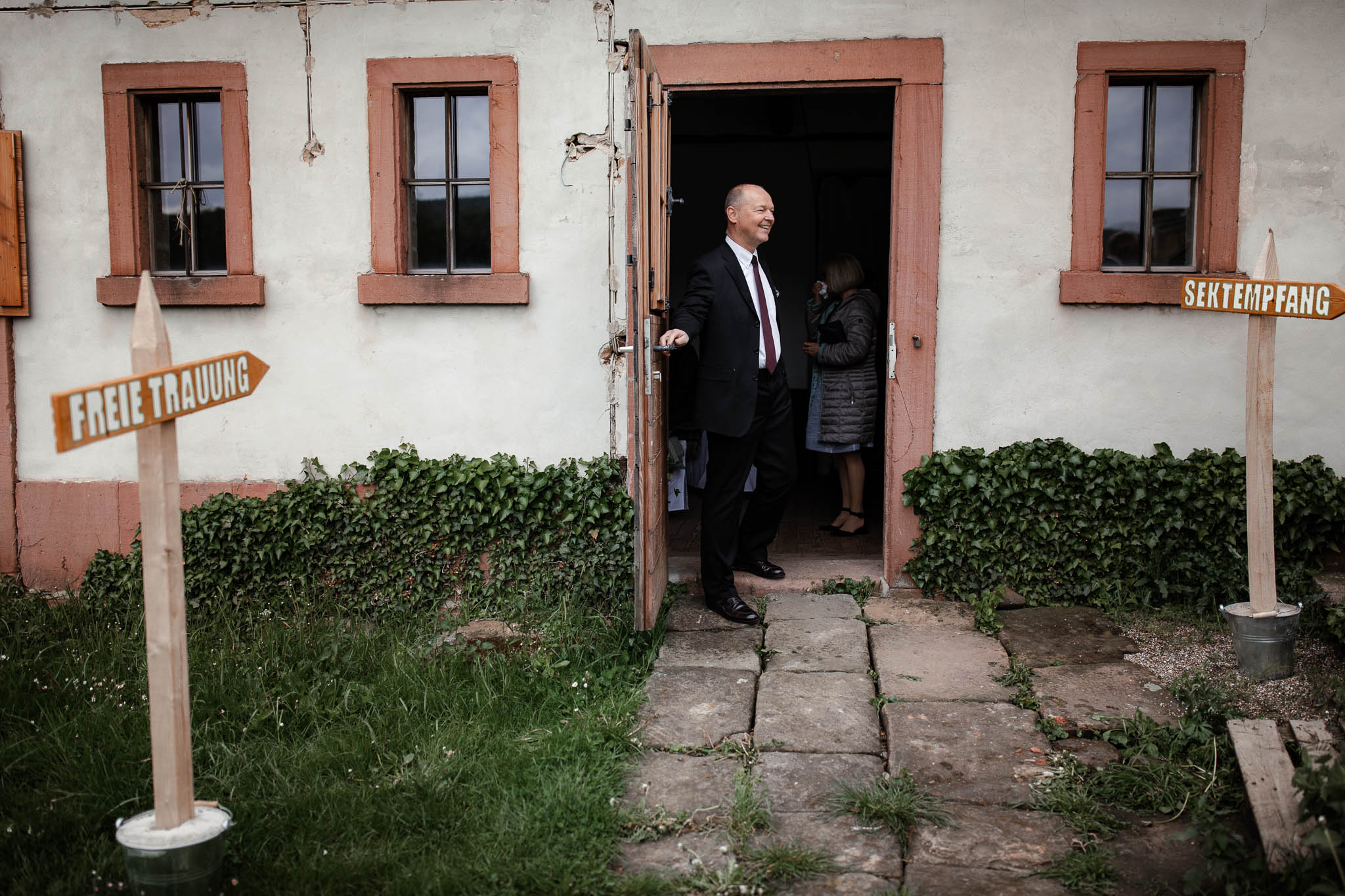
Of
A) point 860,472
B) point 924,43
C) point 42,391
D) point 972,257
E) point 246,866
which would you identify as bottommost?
point 246,866

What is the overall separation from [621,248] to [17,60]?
12.1 feet

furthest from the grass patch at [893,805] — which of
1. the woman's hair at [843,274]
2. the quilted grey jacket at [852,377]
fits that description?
the woman's hair at [843,274]

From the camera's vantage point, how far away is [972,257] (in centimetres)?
586

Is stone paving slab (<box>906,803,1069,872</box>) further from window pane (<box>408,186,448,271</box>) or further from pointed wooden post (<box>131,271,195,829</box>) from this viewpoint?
window pane (<box>408,186,448,271</box>)

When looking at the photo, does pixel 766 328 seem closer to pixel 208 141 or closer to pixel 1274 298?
pixel 1274 298

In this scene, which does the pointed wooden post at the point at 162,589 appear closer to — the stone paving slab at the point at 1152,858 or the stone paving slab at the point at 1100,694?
the stone paving slab at the point at 1152,858

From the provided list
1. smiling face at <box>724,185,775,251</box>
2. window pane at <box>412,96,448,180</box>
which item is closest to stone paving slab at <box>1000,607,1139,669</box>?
smiling face at <box>724,185,775,251</box>

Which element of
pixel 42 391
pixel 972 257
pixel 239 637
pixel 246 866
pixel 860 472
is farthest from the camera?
pixel 860 472

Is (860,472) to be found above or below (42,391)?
below

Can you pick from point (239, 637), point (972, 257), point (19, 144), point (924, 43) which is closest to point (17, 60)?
point (19, 144)

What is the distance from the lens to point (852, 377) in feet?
22.8

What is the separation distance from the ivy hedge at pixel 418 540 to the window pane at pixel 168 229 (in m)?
1.46

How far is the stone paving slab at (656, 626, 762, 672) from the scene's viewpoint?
495 centimetres

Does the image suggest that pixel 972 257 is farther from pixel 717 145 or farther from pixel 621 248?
pixel 717 145
